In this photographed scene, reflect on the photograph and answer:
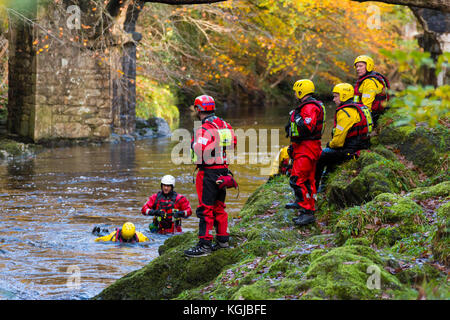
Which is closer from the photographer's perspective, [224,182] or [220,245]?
[224,182]

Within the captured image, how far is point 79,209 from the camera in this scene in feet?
44.5

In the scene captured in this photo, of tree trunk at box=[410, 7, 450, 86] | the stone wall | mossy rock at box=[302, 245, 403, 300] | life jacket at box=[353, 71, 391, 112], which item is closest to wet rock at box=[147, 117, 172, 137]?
the stone wall

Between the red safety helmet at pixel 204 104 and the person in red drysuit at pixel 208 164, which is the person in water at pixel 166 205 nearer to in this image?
the person in red drysuit at pixel 208 164

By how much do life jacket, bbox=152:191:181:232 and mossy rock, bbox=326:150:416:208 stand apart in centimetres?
315

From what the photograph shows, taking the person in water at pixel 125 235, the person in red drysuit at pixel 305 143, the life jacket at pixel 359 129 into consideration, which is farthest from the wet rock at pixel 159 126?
the person in red drysuit at pixel 305 143

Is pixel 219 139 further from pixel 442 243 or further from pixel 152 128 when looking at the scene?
pixel 152 128

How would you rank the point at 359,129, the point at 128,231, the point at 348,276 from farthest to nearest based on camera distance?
the point at 128,231 → the point at 359,129 → the point at 348,276

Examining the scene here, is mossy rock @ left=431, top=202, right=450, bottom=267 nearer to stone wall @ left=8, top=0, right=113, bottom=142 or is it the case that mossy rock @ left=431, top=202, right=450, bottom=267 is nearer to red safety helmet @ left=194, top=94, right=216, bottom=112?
red safety helmet @ left=194, top=94, right=216, bottom=112

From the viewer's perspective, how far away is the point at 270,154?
2147 cm

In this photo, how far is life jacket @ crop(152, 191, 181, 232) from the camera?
1178 cm

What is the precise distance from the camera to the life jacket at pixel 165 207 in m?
11.8

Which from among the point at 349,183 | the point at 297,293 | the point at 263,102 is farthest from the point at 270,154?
the point at 263,102

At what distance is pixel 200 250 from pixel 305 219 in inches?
74.5

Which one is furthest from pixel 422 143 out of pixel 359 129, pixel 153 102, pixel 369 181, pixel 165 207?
pixel 153 102
